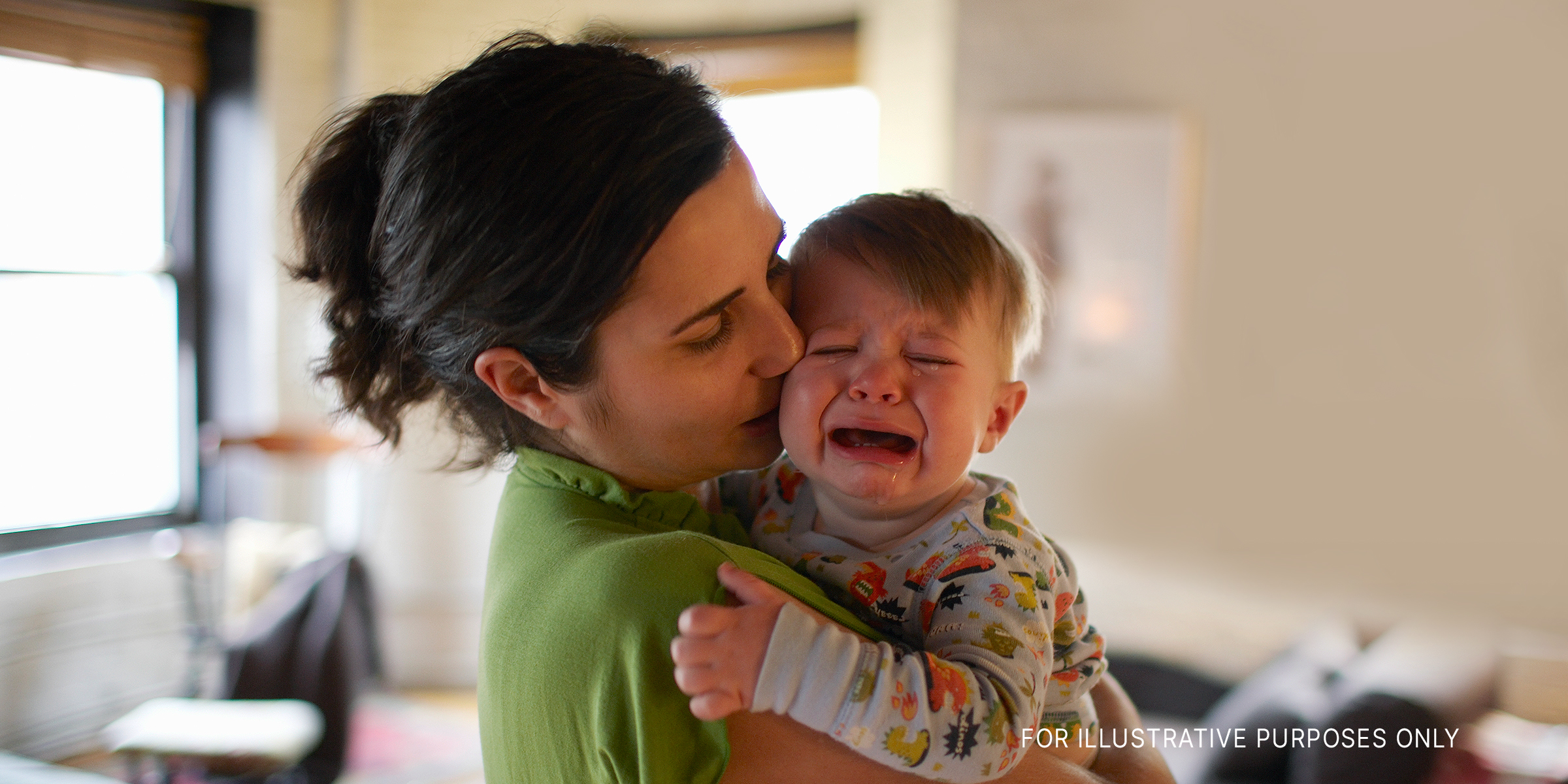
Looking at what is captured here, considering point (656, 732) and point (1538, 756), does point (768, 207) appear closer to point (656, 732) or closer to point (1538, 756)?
point (656, 732)

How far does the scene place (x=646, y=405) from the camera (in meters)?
0.98

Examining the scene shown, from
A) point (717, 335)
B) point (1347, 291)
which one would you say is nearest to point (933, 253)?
point (717, 335)

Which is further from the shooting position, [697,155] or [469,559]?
[469,559]

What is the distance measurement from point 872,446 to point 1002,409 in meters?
0.23

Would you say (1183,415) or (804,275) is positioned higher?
(804,275)

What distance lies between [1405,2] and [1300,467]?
1659 millimetres

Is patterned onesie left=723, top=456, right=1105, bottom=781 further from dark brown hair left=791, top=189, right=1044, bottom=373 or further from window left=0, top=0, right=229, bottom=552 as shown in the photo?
window left=0, top=0, right=229, bottom=552

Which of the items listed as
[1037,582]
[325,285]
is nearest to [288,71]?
[325,285]

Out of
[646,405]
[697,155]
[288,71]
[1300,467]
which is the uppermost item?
[288,71]

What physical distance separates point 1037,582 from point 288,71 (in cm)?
442

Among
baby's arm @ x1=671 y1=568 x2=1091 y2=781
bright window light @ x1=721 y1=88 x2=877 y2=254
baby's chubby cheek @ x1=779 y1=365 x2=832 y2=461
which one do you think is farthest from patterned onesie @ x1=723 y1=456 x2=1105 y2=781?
bright window light @ x1=721 y1=88 x2=877 y2=254

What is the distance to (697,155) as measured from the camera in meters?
0.93

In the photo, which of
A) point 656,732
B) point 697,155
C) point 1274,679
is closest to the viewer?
point 656,732

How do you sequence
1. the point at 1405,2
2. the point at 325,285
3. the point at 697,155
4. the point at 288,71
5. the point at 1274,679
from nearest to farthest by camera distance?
the point at 697,155, the point at 325,285, the point at 1274,679, the point at 1405,2, the point at 288,71
